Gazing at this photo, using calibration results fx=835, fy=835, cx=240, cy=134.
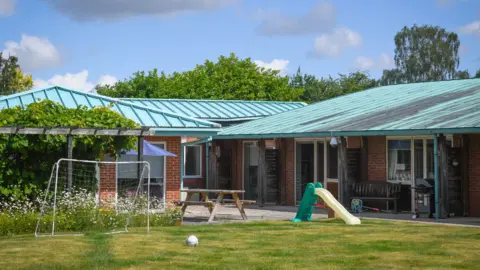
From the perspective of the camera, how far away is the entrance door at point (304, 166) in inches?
1123

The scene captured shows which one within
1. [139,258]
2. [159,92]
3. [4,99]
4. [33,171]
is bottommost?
[139,258]

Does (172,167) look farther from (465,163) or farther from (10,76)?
(10,76)

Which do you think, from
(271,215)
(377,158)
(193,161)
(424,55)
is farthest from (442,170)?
(424,55)

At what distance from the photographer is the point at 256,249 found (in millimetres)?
13766

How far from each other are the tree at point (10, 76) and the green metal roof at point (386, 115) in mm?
33460

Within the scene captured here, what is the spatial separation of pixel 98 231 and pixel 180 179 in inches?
329

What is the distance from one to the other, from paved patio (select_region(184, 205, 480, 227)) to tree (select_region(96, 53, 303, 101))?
28.0 meters

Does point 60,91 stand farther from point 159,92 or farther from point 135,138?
point 159,92

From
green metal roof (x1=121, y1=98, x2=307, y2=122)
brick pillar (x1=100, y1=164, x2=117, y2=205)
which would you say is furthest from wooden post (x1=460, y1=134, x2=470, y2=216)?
green metal roof (x1=121, y1=98, x2=307, y2=122)

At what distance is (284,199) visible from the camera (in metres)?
29.5

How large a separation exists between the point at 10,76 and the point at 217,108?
30.3 meters

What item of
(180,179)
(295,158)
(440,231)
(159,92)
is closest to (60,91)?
(180,179)

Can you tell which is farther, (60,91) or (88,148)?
(60,91)

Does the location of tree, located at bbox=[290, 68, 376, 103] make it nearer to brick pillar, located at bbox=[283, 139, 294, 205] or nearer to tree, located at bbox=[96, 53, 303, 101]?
tree, located at bbox=[96, 53, 303, 101]
